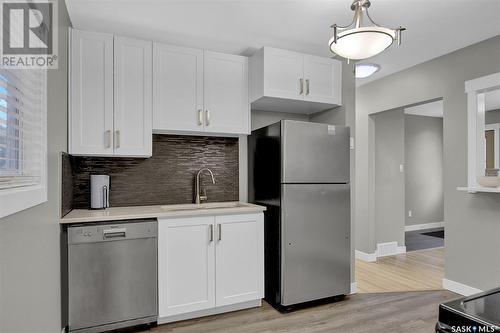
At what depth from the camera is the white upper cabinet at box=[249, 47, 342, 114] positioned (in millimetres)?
2814

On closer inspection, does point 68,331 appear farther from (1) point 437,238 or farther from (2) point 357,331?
(1) point 437,238

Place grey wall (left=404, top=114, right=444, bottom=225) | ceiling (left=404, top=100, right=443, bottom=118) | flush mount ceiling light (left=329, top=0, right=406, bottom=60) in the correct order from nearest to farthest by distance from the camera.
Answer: flush mount ceiling light (left=329, top=0, right=406, bottom=60)
ceiling (left=404, top=100, right=443, bottom=118)
grey wall (left=404, top=114, right=444, bottom=225)

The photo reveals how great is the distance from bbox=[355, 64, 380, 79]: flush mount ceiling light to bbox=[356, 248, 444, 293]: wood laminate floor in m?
2.47

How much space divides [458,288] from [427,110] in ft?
13.1

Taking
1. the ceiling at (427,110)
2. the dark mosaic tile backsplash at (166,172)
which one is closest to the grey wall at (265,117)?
the dark mosaic tile backsplash at (166,172)

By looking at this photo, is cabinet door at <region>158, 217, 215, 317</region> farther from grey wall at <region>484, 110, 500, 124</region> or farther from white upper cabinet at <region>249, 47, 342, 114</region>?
grey wall at <region>484, 110, 500, 124</region>

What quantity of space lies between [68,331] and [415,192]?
6.45 m

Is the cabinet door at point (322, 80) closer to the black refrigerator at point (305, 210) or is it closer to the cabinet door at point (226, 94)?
the black refrigerator at point (305, 210)

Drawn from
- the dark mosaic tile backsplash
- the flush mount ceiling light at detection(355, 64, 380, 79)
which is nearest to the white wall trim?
the dark mosaic tile backsplash

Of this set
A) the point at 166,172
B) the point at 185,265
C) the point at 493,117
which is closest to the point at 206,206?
the point at 166,172

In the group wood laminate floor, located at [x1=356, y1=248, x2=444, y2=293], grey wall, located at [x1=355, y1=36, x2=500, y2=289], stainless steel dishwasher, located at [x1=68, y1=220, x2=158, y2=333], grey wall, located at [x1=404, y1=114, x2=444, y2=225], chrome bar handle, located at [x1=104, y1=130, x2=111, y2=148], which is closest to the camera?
stainless steel dishwasher, located at [x1=68, y1=220, x2=158, y2=333]

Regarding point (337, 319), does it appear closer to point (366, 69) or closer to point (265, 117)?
point (265, 117)

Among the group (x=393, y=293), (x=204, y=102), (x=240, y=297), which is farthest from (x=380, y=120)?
(x=240, y=297)

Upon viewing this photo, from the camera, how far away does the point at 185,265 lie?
245 centimetres
